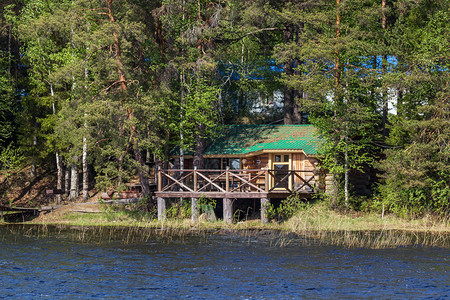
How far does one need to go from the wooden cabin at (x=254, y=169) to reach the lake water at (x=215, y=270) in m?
5.34

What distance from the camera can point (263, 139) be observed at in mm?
32656

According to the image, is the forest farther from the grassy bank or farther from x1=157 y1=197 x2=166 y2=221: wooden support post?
x1=157 y1=197 x2=166 y2=221: wooden support post

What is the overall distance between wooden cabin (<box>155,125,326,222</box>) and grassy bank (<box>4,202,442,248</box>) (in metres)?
1.08

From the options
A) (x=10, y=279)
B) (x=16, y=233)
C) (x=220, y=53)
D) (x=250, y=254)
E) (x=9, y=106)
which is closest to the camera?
(x=10, y=279)

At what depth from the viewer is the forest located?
88.6ft

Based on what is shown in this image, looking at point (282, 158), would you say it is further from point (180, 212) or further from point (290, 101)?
point (290, 101)

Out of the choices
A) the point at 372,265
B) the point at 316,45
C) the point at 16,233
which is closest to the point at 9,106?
the point at 16,233

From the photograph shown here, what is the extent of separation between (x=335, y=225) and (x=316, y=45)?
902 centimetres

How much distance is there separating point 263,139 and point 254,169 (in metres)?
4.32

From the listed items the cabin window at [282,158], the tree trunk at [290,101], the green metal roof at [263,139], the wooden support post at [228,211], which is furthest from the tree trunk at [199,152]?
the tree trunk at [290,101]

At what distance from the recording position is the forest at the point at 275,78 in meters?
27.0

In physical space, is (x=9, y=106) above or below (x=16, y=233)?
above

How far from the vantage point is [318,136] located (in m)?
31.4

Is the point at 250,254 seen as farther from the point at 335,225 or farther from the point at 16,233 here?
the point at 16,233
